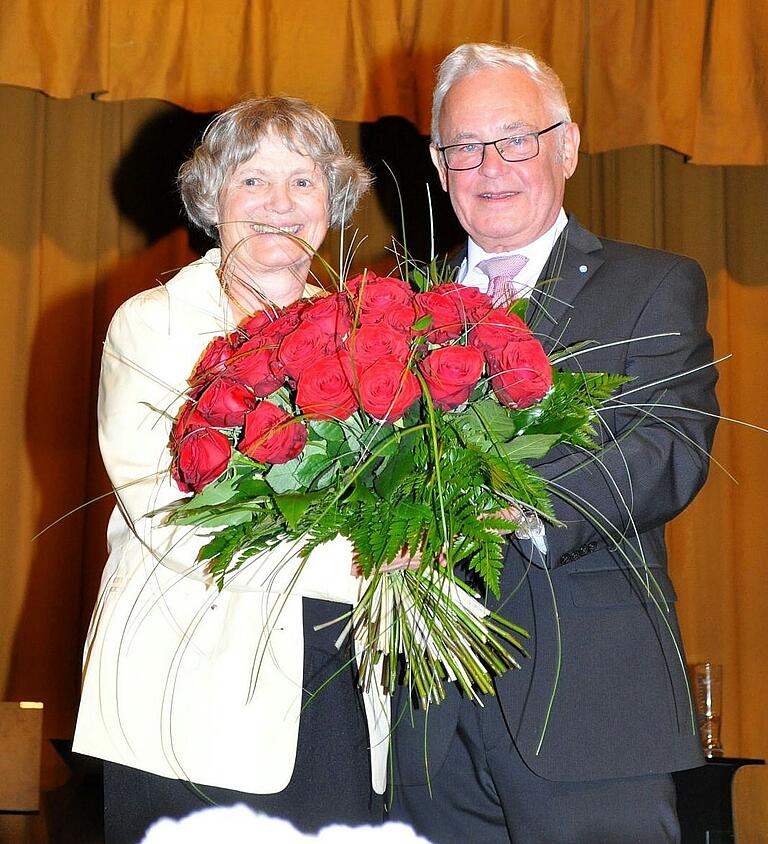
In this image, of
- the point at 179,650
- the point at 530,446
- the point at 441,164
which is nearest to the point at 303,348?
the point at 530,446

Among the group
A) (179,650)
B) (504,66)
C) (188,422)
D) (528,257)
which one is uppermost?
(504,66)

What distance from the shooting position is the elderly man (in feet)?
5.30

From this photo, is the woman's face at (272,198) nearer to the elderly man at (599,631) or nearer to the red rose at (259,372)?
the elderly man at (599,631)

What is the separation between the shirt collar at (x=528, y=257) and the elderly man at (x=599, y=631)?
0.08m

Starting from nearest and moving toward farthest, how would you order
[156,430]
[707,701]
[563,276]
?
[156,430] < [563,276] < [707,701]

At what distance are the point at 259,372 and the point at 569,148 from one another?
1.05 m

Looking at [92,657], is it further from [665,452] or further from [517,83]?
[517,83]

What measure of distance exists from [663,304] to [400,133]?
2610 millimetres

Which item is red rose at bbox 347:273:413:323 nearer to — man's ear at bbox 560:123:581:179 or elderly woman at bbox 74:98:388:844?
elderly woman at bbox 74:98:388:844

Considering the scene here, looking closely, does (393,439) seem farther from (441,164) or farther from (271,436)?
(441,164)

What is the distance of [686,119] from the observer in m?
4.37

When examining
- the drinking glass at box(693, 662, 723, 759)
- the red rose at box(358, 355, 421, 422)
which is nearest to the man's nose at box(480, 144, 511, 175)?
the red rose at box(358, 355, 421, 422)

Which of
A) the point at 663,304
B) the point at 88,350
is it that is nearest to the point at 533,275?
the point at 663,304

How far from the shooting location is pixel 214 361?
150cm
